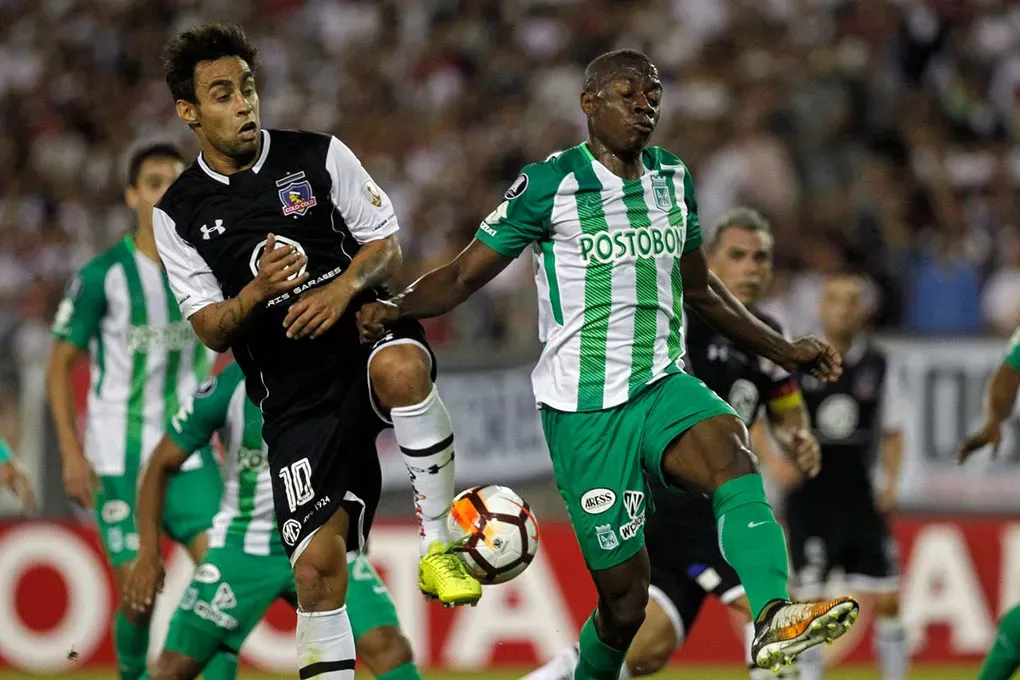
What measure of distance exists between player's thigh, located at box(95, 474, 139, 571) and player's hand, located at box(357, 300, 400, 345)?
8.83ft

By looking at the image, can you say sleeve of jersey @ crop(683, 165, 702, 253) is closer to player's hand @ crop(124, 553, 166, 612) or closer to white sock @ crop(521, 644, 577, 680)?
white sock @ crop(521, 644, 577, 680)

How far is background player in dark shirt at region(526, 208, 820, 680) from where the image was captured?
752 cm

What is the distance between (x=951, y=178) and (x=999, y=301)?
2057 millimetres

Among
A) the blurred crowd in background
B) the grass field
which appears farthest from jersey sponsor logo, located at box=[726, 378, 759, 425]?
the blurred crowd in background

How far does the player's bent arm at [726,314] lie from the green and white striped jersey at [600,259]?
0.26 metres

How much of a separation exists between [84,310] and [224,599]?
1996 mm

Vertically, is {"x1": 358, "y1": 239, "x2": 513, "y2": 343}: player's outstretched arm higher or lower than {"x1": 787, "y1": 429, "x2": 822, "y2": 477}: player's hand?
higher

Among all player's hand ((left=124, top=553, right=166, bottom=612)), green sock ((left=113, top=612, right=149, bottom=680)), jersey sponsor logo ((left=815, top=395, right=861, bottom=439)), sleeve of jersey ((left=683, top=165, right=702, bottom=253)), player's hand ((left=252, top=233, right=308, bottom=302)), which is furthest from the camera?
jersey sponsor logo ((left=815, top=395, right=861, bottom=439))

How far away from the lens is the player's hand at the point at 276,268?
5.84 m

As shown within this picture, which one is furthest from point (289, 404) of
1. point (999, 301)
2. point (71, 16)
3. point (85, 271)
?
point (71, 16)

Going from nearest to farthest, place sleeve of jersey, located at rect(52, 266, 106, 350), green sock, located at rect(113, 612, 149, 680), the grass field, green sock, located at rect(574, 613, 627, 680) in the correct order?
green sock, located at rect(574, 613, 627, 680)
green sock, located at rect(113, 612, 149, 680)
sleeve of jersey, located at rect(52, 266, 106, 350)
the grass field

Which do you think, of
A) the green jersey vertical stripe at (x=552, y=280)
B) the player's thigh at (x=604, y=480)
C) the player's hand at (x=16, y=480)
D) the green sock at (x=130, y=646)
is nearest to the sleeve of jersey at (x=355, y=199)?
the green jersey vertical stripe at (x=552, y=280)

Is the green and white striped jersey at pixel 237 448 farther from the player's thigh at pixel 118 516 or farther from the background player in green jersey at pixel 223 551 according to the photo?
the player's thigh at pixel 118 516

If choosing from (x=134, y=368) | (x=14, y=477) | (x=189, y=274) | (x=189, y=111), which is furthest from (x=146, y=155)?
(x=189, y=274)
